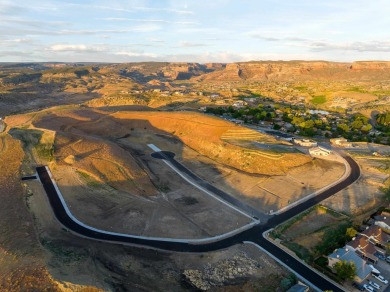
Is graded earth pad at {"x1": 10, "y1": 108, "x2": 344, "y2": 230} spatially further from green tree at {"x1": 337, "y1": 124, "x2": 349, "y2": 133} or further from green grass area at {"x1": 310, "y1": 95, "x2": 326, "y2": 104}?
green grass area at {"x1": 310, "y1": 95, "x2": 326, "y2": 104}

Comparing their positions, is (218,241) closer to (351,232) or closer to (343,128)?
(351,232)

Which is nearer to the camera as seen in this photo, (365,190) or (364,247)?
(364,247)

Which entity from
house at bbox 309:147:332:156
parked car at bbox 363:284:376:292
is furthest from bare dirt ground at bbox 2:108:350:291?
parked car at bbox 363:284:376:292

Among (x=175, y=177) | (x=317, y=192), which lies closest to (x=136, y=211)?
(x=175, y=177)

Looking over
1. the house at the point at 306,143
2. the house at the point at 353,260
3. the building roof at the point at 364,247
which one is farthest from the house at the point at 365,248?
the house at the point at 306,143

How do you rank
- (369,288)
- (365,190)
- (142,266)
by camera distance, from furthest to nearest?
(365,190)
(142,266)
(369,288)
